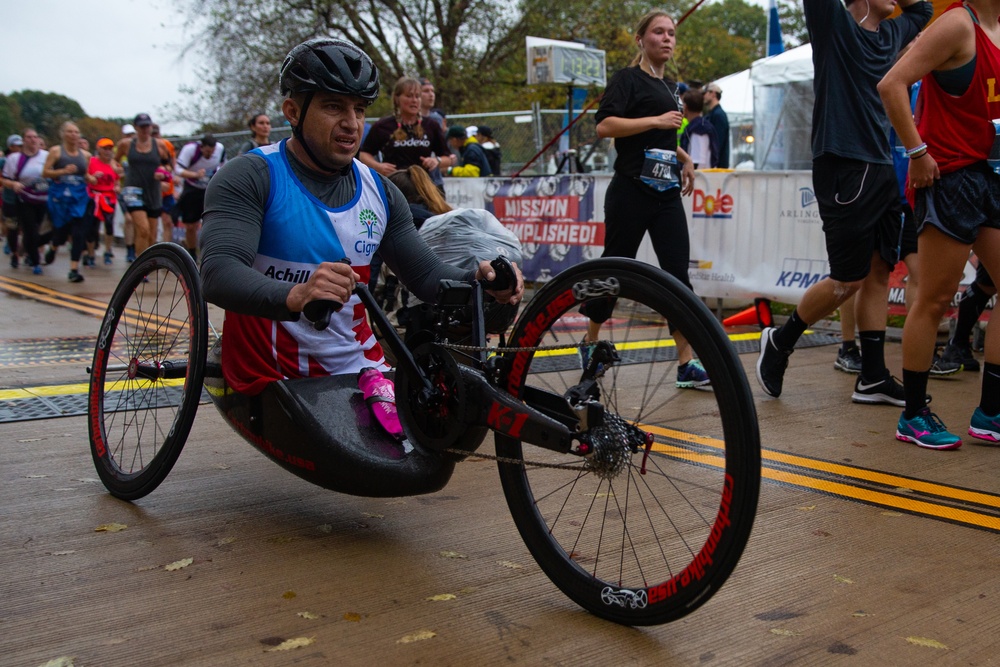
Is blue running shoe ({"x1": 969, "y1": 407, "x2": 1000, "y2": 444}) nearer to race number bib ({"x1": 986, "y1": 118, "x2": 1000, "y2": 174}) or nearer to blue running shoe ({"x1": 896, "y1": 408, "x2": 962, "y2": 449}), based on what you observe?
blue running shoe ({"x1": 896, "y1": 408, "x2": 962, "y2": 449})

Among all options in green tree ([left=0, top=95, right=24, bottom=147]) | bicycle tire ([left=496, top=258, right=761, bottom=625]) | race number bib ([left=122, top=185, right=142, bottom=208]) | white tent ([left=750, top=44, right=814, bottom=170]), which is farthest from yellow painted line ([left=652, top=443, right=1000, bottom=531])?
green tree ([left=0, top=95, right=24, bottom=147])

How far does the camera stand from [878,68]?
5.20 meters

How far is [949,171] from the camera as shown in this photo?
175 inches

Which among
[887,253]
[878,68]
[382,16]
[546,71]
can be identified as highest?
[382,16]

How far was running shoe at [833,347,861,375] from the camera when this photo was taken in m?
6.38

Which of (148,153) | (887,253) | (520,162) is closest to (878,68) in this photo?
(887,253)

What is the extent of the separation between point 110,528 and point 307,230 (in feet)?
3.94

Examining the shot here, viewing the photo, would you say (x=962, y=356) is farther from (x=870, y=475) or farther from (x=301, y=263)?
(x=301, y=263)

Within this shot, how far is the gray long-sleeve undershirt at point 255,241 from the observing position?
2930 millimetres

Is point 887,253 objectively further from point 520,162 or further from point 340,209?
point 520,162

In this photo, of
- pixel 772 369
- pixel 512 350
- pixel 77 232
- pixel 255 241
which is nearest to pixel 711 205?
pixel 772 369

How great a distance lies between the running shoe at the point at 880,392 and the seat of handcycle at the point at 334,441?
3.19 meters

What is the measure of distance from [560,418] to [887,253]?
11.4 feet

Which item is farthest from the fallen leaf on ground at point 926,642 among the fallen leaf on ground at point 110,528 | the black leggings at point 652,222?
the black leggings at point 652,222
